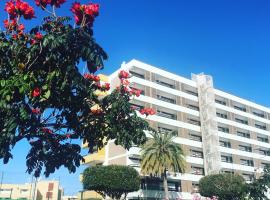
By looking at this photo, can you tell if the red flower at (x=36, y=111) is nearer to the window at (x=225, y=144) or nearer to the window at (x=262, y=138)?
the window at (x=225, y=144)

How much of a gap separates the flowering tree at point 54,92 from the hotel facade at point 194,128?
50.1 meters

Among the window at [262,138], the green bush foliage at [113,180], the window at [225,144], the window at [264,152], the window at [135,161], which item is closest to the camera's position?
the green bush foliage at [113,180]

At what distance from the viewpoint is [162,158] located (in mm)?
54812

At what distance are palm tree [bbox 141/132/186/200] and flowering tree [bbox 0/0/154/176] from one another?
45.0 m

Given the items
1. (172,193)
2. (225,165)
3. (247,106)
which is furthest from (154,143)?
(247,106)

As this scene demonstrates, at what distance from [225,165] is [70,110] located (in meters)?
66.9

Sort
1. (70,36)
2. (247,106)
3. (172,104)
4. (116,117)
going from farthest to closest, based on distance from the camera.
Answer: (247,106)
(172,104)
(116,117)
(70,36)

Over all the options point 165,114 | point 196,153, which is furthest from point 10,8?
point 196,153

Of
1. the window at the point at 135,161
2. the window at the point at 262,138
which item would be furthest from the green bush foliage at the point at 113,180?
the window at the point at 262,138

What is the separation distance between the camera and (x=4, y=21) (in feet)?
29.1

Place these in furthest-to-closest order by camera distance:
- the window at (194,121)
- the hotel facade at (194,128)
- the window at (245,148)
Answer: the window at (245,148)
the window at (194,121)
the hotel facade at (194,128)

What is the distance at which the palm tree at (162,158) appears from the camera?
54.6 metres

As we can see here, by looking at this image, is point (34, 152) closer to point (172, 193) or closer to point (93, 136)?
point (93, 136)

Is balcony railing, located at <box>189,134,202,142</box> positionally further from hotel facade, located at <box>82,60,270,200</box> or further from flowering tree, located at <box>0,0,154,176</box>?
flowering tree, located at <box>0,0,154,176</box>
